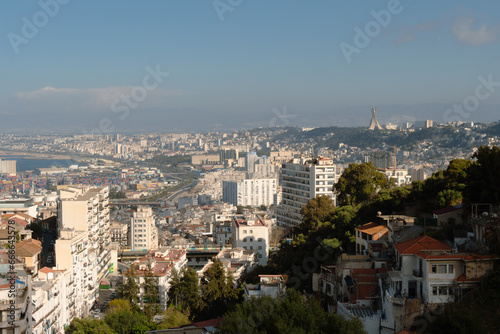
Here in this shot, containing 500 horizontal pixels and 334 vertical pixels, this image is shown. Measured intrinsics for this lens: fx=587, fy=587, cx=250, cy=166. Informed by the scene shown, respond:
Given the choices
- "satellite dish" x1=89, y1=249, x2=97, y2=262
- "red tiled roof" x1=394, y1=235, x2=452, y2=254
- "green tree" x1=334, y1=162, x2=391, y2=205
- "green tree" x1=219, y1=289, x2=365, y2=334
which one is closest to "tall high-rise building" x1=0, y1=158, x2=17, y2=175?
"satellite dish" x1=89, y1=249, x2=97, y2=262

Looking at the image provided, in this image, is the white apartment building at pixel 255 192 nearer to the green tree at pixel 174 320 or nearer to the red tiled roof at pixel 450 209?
the green tree at pixel 174 320

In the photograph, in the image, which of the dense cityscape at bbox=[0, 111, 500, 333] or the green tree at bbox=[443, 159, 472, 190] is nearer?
the dense cityscape at bbox=[0, 111, 500, 333]

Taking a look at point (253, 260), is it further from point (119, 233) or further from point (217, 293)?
point (119, 233)

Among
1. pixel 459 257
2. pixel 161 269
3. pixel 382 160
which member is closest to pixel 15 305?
pixel 459 257

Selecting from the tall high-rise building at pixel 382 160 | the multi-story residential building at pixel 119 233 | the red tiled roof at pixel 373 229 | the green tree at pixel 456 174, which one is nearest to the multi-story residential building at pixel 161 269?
the red tiled roof at pixel 373 229

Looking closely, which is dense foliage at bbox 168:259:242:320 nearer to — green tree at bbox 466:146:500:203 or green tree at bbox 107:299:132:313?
green tree at bbox 107:299:132:313

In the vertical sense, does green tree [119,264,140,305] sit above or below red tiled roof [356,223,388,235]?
below
